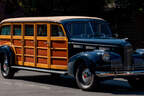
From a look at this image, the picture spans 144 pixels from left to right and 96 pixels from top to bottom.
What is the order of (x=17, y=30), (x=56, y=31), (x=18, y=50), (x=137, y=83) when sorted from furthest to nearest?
1. (x=17, y=30)
2. (x=18, y=50)
3. (x=56, y=31)
4. (x=137, y=83)

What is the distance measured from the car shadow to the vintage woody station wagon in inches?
14.2

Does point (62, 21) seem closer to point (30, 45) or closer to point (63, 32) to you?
point (63, 32)

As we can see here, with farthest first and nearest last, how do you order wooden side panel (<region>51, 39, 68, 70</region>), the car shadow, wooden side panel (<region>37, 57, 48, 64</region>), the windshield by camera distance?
wooden side panel (<region>37, 57, 48, 64</region>)
the windshield
wooden side panel (<region>51, 39, 68, 70</region>)
the car shadow

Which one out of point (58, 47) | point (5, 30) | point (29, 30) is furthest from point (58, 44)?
point (5, 30)

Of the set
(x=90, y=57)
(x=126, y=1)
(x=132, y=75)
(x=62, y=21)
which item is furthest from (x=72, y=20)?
(x=126, y=1)

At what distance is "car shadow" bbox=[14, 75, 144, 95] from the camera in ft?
37.8

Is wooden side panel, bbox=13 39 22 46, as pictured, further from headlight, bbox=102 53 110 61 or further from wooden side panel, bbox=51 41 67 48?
headlight, bbox=102 53 110 61

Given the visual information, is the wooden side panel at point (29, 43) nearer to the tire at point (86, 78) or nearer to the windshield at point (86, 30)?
the windshield at point (86, 30)

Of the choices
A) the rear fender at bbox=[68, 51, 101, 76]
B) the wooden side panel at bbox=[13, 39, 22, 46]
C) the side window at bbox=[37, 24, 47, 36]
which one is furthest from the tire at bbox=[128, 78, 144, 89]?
the wooden side panel at bbox=[13, 39, 22, 46]

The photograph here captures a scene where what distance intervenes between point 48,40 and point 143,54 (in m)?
2.78

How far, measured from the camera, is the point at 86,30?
1280 centimetres

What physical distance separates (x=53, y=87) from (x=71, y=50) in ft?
3.62

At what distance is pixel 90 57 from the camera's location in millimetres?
11383

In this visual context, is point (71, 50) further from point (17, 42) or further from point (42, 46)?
point (17, 42)
